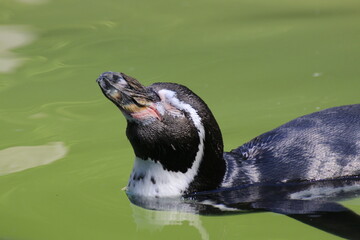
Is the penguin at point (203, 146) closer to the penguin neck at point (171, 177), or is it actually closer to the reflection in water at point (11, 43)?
the penguin neck at point (171, 177)

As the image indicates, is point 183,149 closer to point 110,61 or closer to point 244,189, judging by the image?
point 244,189

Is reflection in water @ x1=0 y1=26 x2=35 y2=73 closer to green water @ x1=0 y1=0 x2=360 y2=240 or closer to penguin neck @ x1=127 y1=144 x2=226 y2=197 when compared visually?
green water @ x1=0 y1=0 x2=360 y2=240

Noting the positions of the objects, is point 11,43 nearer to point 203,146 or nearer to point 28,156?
point 28,156

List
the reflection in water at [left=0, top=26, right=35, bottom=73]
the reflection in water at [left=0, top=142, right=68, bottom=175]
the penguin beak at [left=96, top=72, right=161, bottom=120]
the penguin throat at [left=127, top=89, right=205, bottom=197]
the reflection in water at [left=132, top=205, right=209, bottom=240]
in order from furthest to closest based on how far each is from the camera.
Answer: the reflection in water at [left=0, top=26, right=35, bottom=73] < the reflection in water at [left=0, top=142, right=68, bottom=175] < the penguin throat at [left=127, top=89, right=205, bottom=197] < the reflection in water at [left=132, top=205, right=209, bottom=240] < the penguin beak at [left=96, top=72, right=161, bottom=120]

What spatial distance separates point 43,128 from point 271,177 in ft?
6.77

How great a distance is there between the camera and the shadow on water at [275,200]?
4.87 m

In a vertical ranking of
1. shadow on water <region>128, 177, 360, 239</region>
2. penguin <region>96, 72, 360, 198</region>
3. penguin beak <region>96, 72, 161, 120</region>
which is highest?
penguin beak <region>96, 72, 161, 120</region>

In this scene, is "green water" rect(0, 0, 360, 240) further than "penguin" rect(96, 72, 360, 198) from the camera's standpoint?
Yes

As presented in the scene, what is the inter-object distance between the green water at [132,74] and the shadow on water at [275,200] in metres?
0.08

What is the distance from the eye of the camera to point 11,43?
8.19 m

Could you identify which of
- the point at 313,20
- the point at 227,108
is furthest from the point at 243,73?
the point at 313,20

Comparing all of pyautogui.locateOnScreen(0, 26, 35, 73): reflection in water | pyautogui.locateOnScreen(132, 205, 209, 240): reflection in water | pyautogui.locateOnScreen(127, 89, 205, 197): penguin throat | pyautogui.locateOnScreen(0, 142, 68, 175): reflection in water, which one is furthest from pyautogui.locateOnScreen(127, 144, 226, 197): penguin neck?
pyautogui.locateOnScreen(0, 26, 35, 73): reflection in water

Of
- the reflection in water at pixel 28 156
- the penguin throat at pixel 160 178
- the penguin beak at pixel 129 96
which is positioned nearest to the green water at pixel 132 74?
the reflection in water at pixel 28 156

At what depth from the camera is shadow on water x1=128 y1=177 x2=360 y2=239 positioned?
4.87m
